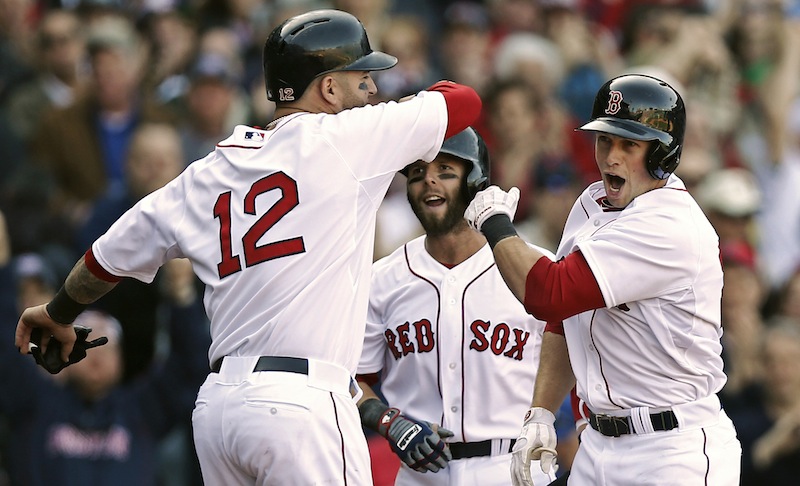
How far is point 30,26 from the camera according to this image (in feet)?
35.2

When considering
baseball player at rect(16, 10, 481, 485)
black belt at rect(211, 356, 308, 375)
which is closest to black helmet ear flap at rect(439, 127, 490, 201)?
baseball player at rect(16, 10, 481, 485)

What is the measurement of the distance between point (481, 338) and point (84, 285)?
1634 mm

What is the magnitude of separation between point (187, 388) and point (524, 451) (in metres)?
3.30

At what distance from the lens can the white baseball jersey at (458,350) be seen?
18.8 feet

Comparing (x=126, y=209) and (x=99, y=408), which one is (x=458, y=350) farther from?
(x=126, y=209)

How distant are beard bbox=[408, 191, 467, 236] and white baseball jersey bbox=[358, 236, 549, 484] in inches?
6.4

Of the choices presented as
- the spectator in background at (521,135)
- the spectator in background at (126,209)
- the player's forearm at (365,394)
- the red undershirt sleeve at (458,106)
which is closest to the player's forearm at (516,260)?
the red undershirt sleeve at (458,106)

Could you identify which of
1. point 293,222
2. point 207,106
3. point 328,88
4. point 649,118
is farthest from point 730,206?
point 293,222

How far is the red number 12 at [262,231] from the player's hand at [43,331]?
88 centimetres

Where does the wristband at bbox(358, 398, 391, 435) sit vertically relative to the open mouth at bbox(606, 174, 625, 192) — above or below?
below

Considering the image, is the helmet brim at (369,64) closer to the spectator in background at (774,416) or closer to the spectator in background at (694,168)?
the spectator in background at (774,416)

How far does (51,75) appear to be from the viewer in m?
10.1

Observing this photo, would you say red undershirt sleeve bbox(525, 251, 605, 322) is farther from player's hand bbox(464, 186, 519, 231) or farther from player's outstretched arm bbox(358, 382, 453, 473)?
player's outstretched arm bbox(358, 382, 453, 473)

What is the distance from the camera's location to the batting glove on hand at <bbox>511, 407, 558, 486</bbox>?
5.27 m
